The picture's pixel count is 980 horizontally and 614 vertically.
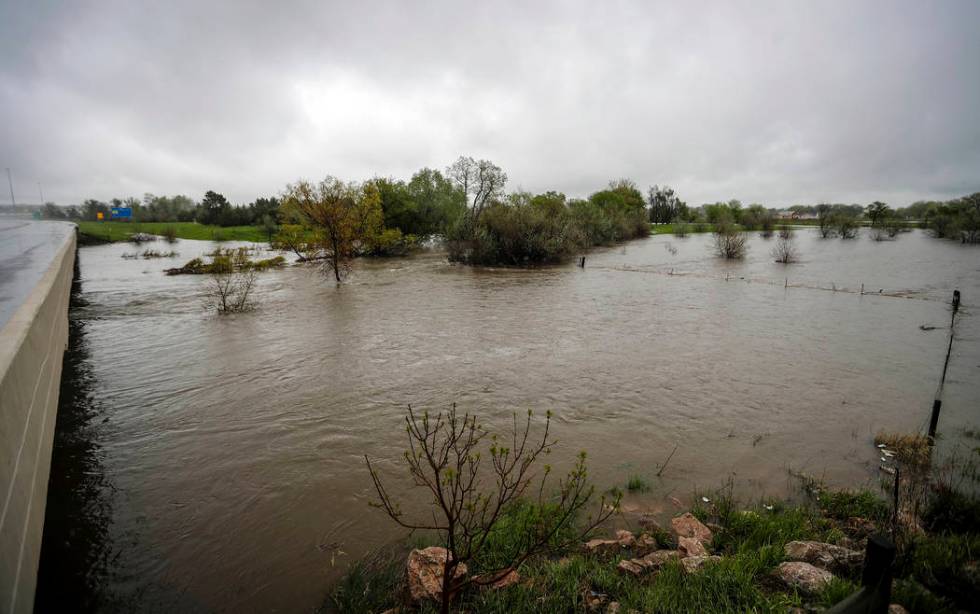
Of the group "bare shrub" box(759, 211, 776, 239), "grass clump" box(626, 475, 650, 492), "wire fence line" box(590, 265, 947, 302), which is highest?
"bare shrub" box(759, 211, 776, 239)

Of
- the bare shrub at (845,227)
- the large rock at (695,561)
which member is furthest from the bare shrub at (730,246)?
the large rock at (695,561)

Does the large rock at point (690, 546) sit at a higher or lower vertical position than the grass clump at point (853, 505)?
higher

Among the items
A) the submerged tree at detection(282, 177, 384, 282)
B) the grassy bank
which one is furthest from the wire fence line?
the grassy bank

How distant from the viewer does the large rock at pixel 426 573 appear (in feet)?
11.9

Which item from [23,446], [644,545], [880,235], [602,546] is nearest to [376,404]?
[23,446]

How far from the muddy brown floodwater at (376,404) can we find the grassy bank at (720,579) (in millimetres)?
746

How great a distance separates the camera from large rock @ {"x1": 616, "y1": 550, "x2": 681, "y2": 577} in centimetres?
394

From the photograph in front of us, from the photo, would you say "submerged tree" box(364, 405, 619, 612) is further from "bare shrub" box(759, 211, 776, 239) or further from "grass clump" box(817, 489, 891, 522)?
"bare shrub" box(759, 211, 776, 239)

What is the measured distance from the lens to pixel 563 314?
17656 millimetres

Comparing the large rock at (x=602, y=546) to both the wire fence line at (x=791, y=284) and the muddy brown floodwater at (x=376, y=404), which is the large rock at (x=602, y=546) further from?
the wire fence line at (x=791, y=284)

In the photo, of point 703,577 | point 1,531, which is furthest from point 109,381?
point 703,577

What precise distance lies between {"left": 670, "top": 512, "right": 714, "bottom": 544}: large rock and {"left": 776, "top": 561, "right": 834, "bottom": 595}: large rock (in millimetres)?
836

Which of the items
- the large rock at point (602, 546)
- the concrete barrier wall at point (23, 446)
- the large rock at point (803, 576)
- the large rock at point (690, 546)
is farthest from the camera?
the large rock at point (602, 546)

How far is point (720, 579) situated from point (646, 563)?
0.65 m
